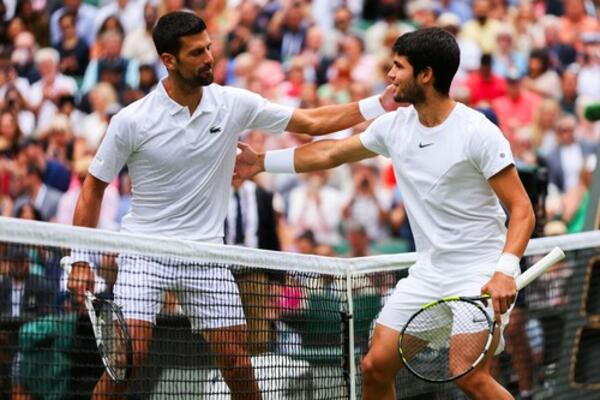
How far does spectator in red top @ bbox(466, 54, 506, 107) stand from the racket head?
28.3 feet

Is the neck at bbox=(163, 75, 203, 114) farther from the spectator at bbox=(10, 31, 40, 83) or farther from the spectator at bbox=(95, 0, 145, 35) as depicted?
the spectator at bbox=(95, 0, 145, 35)

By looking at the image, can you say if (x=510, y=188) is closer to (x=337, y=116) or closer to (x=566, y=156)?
(x=337, y=116)

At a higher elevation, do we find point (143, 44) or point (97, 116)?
point (143, 44)

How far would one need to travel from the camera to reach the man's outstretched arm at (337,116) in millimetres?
8945

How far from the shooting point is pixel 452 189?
315 inches

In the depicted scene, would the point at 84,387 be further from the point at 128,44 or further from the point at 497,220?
the point at 128,44

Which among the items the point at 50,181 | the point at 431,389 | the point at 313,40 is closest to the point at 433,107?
the point at 431,389

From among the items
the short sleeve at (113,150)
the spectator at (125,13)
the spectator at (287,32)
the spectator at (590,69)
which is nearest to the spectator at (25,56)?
the spectator at (125,13)

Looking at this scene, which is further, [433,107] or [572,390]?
[572,390]

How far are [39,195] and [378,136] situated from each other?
313 inches

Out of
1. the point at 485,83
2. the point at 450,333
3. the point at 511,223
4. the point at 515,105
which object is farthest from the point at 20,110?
the point at 511,223

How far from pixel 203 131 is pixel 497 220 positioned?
1.56 metres

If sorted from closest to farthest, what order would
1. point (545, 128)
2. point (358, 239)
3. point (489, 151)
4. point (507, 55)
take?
1. point (489, 151)
2. point (358, 239)
3. point (545, 128)
4. point (507, 55)

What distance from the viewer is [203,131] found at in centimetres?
851
